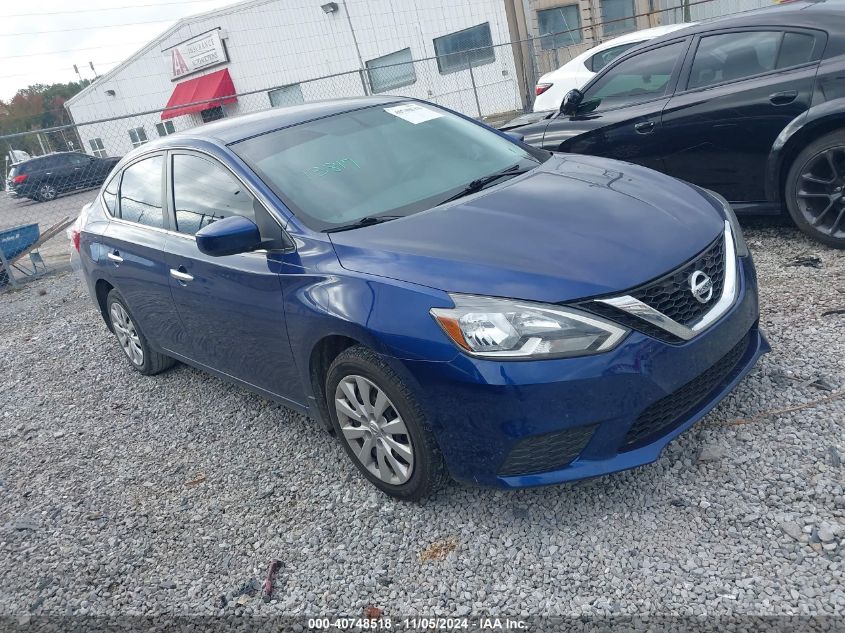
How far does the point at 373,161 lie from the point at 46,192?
866 inches

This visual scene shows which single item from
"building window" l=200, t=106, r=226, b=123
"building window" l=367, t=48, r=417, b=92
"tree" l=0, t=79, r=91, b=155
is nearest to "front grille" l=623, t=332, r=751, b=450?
"building window" l=367, t=48, r=417, b=92

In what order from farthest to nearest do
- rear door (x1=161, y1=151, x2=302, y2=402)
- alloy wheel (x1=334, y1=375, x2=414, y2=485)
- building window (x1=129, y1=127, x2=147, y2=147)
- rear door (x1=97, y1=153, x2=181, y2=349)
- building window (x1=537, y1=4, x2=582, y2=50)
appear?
building window (x1=129, y1=127, x2=147, y2=147), building window (x1=537, y1=4, x2=582, y2=50), rear door (x1=97, y1=153, x2=181, y2=349), rear door (x1=161, y1=151, x2=302, y2=402), alloy wheel (x1=334, y1=375, x2=414, y2=485)

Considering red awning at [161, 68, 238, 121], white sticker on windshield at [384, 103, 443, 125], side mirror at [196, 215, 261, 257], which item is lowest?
side mirror at [196, 215, 261, 257]

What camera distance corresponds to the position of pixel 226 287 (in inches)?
141

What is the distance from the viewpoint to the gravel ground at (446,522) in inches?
97.7

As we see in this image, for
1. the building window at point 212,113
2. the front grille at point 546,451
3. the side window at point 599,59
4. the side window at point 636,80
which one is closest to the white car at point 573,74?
the side window at point 599,59

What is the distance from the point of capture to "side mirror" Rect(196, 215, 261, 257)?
3.10m

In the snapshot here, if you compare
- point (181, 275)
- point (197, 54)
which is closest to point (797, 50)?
point (181, 275)

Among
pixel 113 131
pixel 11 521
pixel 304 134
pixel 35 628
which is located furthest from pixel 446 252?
pixel 113 131

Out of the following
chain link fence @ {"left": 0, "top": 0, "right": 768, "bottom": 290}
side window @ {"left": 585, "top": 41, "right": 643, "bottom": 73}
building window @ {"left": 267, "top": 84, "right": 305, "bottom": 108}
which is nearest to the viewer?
side window @ {"left": 585, "top": 41, "right": 643, "bottom": 73}

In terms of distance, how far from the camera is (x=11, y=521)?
3.80m

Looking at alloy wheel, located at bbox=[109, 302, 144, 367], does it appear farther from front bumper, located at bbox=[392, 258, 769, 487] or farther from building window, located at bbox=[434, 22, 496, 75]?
building window, located at bbox=[434, 22, 496, 75]

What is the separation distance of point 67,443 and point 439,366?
3153mm

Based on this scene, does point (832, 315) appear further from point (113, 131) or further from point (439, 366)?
point (113, 131)
